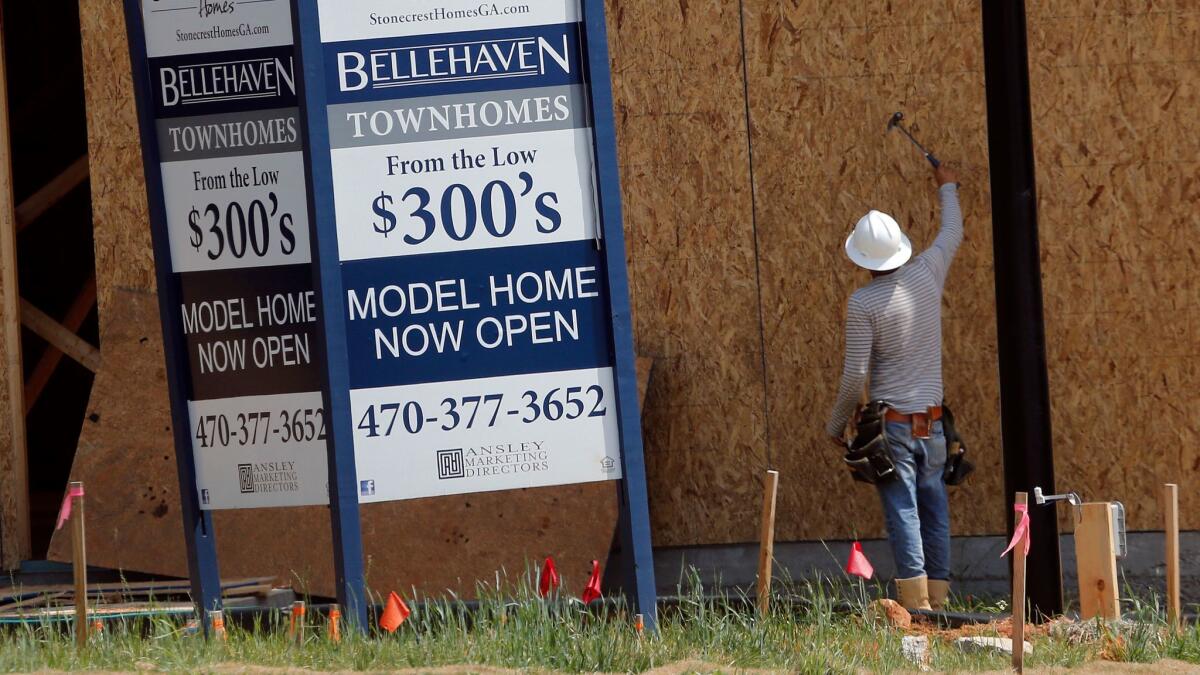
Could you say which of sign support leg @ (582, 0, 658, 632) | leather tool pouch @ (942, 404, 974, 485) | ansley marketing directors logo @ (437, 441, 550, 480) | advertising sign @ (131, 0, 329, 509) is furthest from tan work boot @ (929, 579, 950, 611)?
advertising sign @ (131, 0, 329, 509)

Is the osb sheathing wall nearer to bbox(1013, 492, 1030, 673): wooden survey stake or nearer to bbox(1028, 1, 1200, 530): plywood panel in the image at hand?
bbox(1028, 1, 1200, 530): plywood panel

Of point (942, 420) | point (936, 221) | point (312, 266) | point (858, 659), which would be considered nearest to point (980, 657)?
point (858, 659)

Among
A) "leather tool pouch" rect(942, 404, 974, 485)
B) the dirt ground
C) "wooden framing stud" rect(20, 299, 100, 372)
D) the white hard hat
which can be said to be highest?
the white hard hat

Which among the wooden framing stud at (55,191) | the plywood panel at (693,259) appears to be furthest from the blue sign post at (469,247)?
the wooden framing stud at (55,191)

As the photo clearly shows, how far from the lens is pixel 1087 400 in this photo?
7.46 meters

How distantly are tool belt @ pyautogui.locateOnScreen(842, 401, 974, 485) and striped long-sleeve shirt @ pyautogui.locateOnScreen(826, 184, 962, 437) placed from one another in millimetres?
54

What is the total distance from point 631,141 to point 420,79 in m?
2.90

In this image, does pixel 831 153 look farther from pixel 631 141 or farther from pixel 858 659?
pixel 858 659

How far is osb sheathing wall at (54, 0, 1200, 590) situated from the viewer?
7.39 metres

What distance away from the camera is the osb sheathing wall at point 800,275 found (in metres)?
7.39

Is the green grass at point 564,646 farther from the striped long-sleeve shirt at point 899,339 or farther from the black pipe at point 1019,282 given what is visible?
the striped long-sleeve shirt at point 899,339

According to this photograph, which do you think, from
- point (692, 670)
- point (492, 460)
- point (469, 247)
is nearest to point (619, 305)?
point (469, 247)

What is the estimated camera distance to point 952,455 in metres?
6.90

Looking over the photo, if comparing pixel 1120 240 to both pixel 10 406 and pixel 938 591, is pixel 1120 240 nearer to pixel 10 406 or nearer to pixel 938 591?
pixel 938 591
